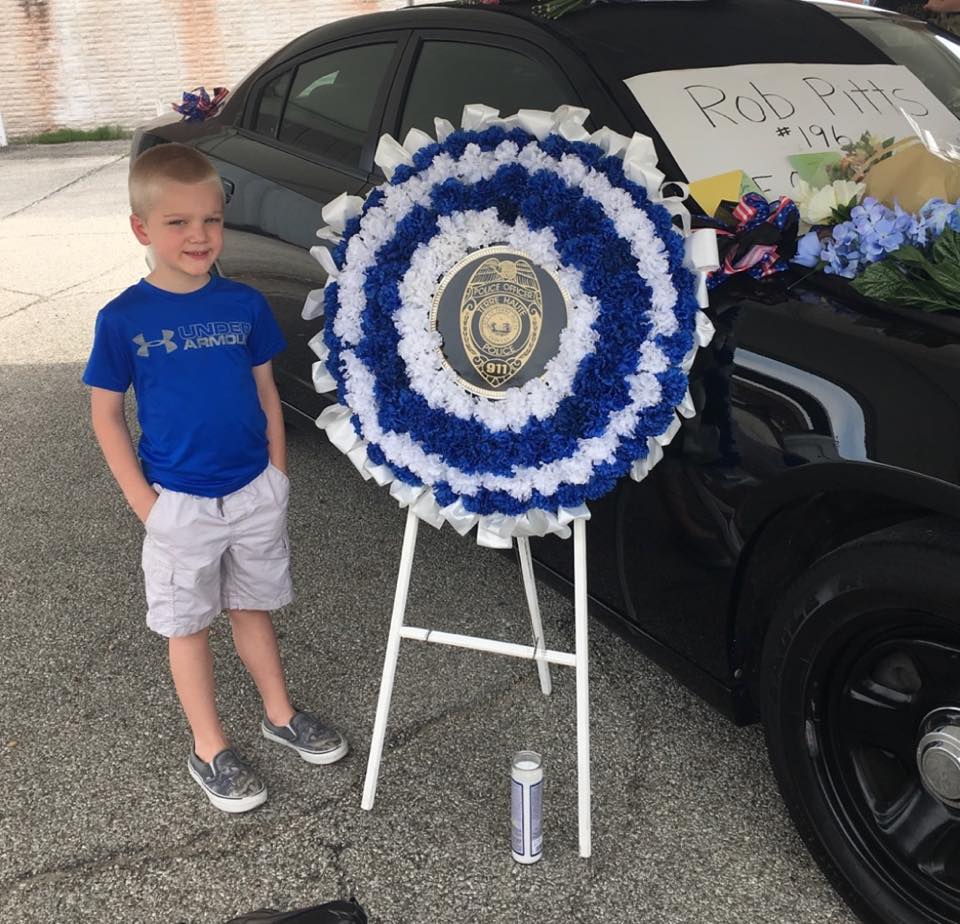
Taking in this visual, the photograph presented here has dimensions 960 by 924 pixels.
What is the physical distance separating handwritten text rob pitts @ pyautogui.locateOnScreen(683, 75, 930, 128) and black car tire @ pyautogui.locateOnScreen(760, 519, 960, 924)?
3.97ft

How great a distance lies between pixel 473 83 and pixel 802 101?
87cm

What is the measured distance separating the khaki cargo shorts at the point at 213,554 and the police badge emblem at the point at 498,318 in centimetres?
63

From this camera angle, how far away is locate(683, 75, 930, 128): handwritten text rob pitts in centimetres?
242

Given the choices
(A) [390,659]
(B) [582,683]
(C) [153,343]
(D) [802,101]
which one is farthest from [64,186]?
(B) [582,683]

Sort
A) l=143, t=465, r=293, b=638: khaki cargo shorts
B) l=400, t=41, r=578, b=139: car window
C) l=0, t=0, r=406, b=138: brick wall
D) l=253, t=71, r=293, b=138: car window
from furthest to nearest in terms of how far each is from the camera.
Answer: l=0, t=0, r=406, b=138: brick wall, l=253, t=71, r=293, b=138: car window, l=400, t=41, r=578, b=139: car window, l=143, t=465, r=293, b=638: khaki cargo shorts

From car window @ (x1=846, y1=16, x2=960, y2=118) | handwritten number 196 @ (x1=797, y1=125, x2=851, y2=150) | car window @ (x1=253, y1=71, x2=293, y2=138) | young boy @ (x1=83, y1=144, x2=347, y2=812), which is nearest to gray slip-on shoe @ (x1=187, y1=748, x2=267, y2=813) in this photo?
young boy @ (x1=83, y1=144, x2=347, y2=812)

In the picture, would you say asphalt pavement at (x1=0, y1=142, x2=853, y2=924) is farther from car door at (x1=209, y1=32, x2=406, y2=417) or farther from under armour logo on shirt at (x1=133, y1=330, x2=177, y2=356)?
under armour logo on shirt at (x1=133, y1=330, x2=177, y2=356)

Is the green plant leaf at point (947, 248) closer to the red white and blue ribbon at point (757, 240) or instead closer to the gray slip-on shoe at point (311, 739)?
the red white and blue ribbon at point (757, 240)

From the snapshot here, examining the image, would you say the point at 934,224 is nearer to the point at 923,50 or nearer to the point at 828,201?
the point at 828,201

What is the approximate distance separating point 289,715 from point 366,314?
1.06 metres

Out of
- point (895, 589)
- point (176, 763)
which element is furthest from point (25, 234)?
point (895, 589)

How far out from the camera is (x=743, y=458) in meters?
1.88

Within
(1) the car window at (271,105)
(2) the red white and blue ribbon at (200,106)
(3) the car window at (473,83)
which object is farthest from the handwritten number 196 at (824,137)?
(2) the red white and blue ribbon at (200,106)

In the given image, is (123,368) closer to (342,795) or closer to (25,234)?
(342,795)
